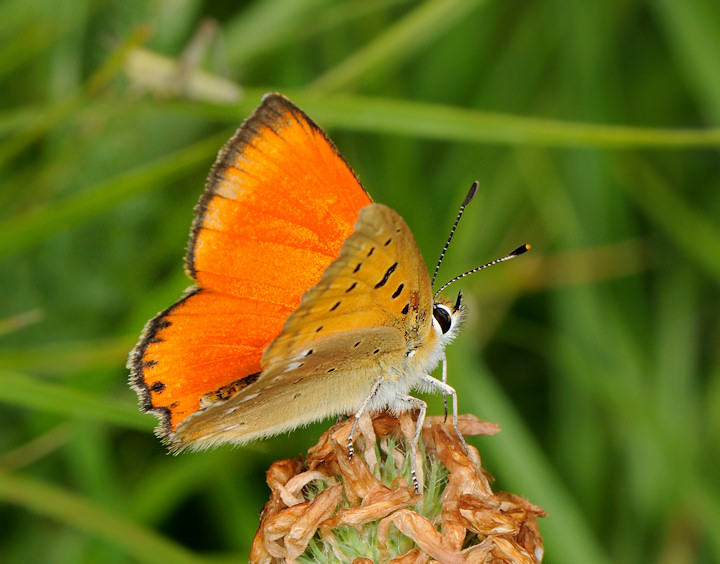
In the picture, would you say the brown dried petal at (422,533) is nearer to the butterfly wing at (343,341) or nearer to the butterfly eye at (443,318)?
the butterfly wing at (343,341)

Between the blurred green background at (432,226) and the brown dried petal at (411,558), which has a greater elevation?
the blurred green background at (432,226)

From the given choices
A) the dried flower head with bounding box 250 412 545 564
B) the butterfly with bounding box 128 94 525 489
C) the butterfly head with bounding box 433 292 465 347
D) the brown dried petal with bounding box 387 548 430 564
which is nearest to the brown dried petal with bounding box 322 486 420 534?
the dried flower head with bounding box 250 412 545 564

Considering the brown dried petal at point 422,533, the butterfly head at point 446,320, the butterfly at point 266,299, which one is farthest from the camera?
the butterfly head at point 446,320

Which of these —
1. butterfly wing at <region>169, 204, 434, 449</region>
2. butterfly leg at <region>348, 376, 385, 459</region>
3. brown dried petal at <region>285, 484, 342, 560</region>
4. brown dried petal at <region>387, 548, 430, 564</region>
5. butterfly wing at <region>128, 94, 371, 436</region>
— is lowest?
brown dried petal at <region>387, 548, 430, 564</region>

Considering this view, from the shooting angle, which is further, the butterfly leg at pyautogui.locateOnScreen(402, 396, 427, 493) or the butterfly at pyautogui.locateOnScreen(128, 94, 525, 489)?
the butterfly at pyautogui.locateOnScreen(128, 94, 525, 489)

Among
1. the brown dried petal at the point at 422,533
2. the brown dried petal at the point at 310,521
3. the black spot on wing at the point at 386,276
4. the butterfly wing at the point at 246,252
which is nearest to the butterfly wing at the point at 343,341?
the black spot on wing at the point at 386,276

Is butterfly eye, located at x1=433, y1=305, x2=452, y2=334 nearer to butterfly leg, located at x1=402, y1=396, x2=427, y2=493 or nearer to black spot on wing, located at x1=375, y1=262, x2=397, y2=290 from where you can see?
butterfly leg, located at x1=402, y1=396, x2=427, y2=493

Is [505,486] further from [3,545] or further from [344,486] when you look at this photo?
[3,545]
